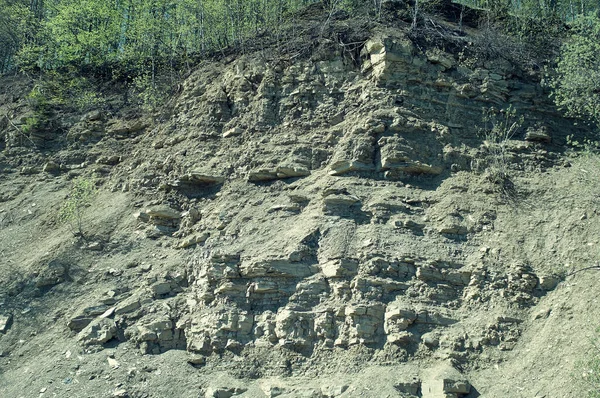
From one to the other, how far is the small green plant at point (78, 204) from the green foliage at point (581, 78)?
11074 mm

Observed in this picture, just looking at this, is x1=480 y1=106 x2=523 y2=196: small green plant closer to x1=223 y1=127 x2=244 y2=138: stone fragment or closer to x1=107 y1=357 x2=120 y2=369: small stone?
x1=223 y1=127 x2=244 y2=138: stone fragment

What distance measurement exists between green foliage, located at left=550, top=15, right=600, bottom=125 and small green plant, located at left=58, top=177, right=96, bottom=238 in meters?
11.1

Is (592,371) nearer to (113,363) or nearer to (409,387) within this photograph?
(409,387)

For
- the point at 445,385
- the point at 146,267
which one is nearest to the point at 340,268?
the point at 445,385

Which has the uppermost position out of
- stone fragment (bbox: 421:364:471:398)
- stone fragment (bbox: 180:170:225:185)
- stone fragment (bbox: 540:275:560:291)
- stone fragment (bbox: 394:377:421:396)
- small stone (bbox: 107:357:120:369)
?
stone fragment (bbox: 180:170:225:185)

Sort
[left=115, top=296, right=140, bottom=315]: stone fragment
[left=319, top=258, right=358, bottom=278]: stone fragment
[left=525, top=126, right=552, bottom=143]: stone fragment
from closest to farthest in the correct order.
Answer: [left=319, top=258, right=358, bottom=278]: stone fragment
[left=115, top=296, right=140, bottom=315]: stone fragment
[left=525, top=126, right=552, bottom=143]: stone fragment

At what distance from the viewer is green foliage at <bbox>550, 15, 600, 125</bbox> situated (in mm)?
15469

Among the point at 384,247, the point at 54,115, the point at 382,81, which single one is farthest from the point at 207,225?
the point at 54,115

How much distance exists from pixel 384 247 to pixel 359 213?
41.8 inches

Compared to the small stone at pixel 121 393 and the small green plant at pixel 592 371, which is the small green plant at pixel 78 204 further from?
the small green plant at pixel 592 371

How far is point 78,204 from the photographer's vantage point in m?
16.8

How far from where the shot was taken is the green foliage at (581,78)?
1547 centimetres

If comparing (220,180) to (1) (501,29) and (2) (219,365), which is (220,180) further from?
(1) (501,29)

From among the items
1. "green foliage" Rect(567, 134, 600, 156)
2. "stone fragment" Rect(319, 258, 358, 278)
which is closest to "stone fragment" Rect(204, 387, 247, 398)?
"stone fragment" Rect(319, 258, 358, 278)
